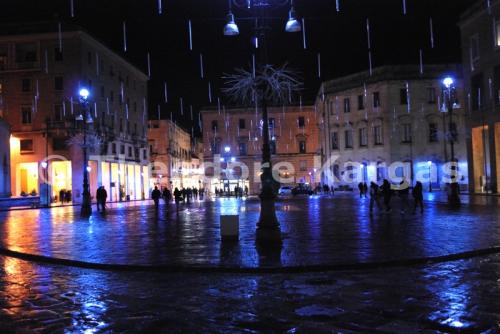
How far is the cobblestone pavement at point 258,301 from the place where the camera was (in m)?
6.65

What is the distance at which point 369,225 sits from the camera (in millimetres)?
18938

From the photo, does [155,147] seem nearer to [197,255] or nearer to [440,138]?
[440,138]

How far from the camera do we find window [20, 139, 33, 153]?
55312mm

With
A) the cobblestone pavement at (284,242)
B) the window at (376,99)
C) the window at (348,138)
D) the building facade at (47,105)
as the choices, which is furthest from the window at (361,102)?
the cobblestone pavement at (284,242)

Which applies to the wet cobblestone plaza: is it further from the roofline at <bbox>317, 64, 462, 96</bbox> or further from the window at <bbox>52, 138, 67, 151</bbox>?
the roofline at <bbox>317, 64, 462, 96</bbox>

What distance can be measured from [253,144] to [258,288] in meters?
79.6

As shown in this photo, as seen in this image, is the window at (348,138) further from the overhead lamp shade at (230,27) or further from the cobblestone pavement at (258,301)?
the cobblestone pavement at (258,301)

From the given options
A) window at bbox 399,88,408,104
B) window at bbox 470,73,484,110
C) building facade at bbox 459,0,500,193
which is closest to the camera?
building facade at bbox 459,0,500,193

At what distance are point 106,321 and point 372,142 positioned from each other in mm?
58992

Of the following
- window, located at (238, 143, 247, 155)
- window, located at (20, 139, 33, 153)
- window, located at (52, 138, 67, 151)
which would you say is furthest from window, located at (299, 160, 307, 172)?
window, located at (20, 139, 33, 153)

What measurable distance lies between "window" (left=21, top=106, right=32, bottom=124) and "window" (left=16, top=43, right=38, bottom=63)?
4658 millimetres

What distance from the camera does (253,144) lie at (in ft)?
290

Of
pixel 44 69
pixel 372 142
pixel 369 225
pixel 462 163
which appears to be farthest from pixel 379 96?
pixel 369 225

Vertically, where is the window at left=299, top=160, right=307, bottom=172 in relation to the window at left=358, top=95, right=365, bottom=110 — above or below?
below
